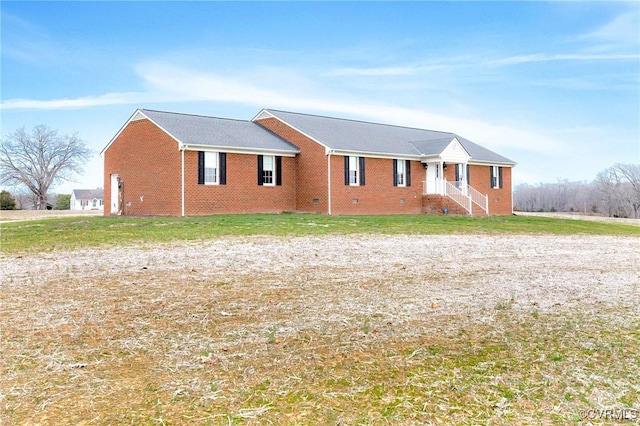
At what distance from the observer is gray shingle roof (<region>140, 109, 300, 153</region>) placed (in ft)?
80.9

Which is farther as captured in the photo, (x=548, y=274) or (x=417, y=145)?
(x=417, y=145)

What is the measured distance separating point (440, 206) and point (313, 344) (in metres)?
25.0

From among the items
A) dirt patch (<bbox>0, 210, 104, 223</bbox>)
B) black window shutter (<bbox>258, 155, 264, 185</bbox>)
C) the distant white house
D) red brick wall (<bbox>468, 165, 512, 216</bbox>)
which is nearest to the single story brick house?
black window shutter (<bbox>258, 155, 264, 185</bbox>)

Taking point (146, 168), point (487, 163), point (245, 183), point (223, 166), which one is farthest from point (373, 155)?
point (146, 168)

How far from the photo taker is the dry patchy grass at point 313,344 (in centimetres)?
390

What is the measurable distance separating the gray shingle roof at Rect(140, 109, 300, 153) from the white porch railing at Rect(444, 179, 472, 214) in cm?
862

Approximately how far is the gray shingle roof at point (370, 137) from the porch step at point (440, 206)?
8.00ft

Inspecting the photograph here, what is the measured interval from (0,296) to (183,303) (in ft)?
8.98

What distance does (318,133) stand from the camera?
28219 mm

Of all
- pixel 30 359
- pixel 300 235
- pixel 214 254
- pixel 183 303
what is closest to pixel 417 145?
pixel 300 235

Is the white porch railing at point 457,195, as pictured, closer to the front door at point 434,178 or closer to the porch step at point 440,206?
the porch step at point 440,206

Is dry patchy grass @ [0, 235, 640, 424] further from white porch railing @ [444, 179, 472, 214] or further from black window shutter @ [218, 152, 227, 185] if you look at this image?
white porch railing @ [444, 179, 472, 214]

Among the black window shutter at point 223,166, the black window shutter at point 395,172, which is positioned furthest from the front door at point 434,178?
the black window shutter at point 223,166

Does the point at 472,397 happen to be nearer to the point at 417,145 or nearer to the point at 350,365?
the point at 350,365
